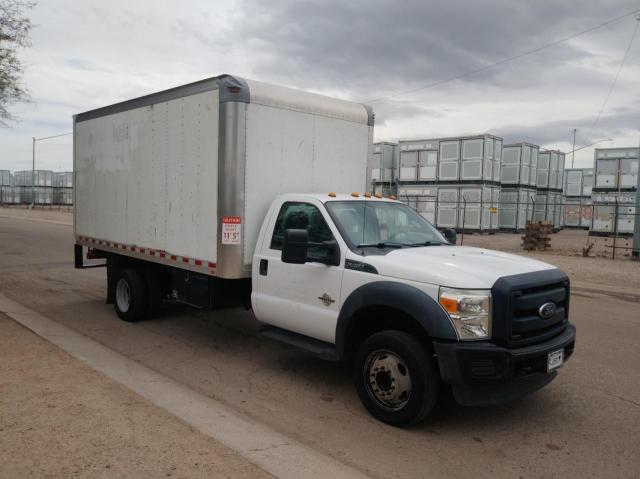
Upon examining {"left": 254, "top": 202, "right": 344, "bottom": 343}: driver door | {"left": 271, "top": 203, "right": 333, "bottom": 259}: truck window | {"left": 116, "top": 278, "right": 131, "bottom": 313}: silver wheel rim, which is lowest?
{"left": 116, "top": 278, "right": 131, "bottom": 313}: silver wheel rim

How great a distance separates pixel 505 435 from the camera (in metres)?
4.45

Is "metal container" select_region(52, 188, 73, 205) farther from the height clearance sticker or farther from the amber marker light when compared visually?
the amber marker light

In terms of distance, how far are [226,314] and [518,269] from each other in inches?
208

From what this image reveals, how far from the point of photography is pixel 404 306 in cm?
436

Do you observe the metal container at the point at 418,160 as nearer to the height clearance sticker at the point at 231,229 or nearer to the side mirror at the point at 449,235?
the side mirror at the point at 449,235

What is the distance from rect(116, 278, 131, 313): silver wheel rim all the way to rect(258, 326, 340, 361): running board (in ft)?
10.4

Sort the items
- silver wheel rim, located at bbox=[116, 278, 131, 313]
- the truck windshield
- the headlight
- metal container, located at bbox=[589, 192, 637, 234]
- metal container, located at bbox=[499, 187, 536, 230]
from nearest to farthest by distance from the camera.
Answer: the headlight < the truck windshield < silver wheel rim, located at bbox=[116, 278, 131, 313] < metal container, located at bbox=[589, 192, 637, 234] < metal container, located at bbox=[499, 187, 536, 230]

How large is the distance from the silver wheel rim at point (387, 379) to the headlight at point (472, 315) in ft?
1.89

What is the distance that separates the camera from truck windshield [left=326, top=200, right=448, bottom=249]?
17.2ft

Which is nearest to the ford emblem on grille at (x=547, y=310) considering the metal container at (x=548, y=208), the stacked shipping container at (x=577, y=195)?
the metal container at (x=548, y=208)

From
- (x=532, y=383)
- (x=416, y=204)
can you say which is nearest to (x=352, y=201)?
(x=532, y=383)

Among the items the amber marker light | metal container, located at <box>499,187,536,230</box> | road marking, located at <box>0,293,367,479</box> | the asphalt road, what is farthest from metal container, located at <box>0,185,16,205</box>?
the amber marker light

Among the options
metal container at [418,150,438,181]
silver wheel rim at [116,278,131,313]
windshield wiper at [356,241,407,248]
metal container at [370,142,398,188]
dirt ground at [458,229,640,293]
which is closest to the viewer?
windshield wiper at [356,241,407,248]

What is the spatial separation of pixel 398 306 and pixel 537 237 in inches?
→ 727
